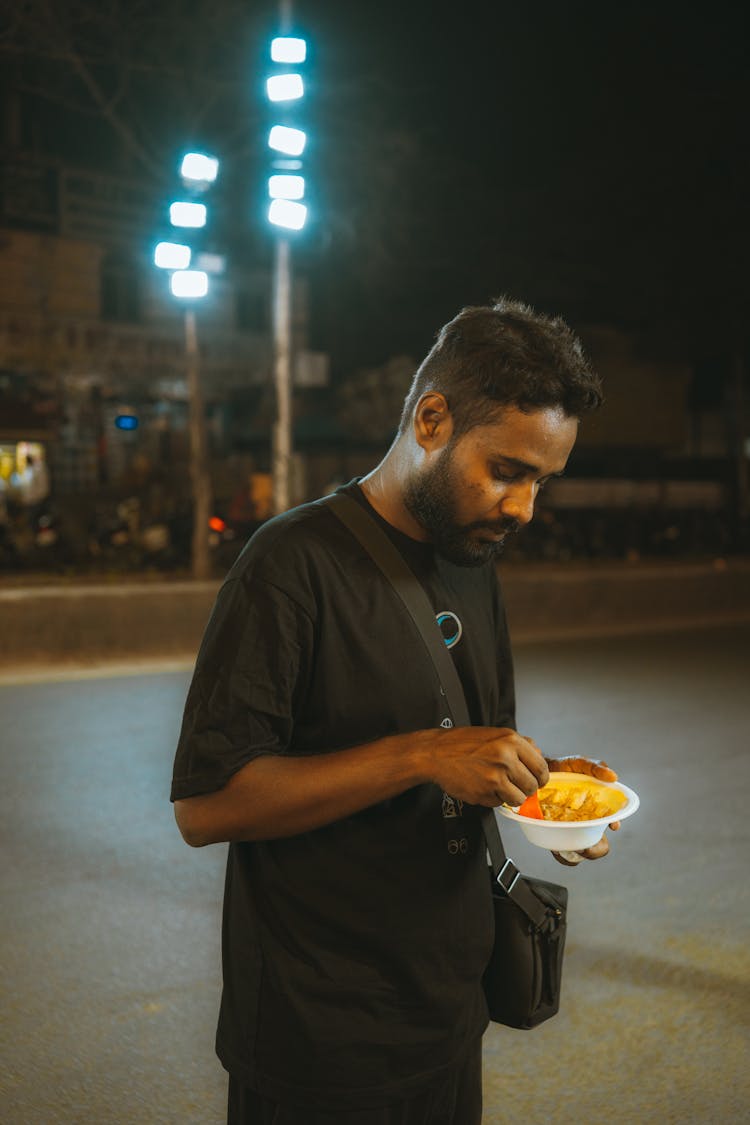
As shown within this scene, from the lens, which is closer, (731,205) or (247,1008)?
(247,1008)

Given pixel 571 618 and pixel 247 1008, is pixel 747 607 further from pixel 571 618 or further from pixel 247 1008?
pixel 247 1008

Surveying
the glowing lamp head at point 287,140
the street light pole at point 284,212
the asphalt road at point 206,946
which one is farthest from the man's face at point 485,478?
the glowing lamp head at point 287,140

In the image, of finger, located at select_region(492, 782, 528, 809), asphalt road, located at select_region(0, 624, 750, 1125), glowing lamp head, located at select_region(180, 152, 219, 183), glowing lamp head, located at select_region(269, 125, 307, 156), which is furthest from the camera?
glowing lamp head, located at select_region(180, 152, 219, 183)

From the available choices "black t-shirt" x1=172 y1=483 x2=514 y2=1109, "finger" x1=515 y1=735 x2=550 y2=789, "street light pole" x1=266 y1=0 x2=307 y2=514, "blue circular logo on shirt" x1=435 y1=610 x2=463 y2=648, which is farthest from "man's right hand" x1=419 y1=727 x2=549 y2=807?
"street light pole" x1=266 y1=0 x2=307 y2=514

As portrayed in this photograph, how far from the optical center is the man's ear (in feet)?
5.82

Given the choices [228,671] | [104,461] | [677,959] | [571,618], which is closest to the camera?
[228,671]

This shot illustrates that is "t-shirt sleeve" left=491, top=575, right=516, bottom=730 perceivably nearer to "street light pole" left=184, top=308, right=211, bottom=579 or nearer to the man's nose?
the man's nose

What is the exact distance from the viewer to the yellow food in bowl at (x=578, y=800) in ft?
6.88

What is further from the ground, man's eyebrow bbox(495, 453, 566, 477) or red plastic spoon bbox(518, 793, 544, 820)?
man's eyebrow bbox(495, 453, 566, 477)

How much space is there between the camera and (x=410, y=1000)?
175 cm

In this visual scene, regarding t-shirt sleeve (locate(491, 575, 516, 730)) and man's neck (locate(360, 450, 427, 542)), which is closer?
man's neck (locate(360, 450, 427, 542))

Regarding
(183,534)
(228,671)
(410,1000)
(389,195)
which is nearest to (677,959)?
(410,1000)

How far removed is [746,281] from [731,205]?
167cm

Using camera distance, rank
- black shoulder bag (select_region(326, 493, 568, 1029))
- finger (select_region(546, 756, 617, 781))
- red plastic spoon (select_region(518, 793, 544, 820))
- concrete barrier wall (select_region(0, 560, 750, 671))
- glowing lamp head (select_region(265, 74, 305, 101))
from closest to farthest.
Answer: black shoulder bag (select_region(326, 493, 568, 1029))
red plastic spoon (select_region(518, 793, 544, 820))
finger (select_region(546, 756, 617, 781))
concrete barrier wall (select_region(0, 560, 750, 671))
glowing lamp head (select_region(265, 74, 305, 101))
